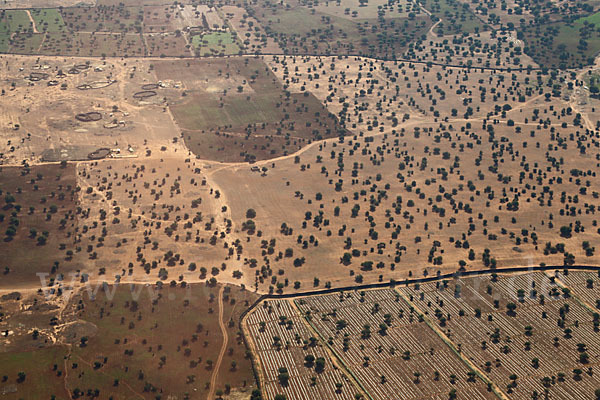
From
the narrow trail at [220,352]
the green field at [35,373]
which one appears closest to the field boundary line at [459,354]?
the narrow trail at [220,352]

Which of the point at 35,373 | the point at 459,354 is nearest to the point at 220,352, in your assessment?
the point at 35,373

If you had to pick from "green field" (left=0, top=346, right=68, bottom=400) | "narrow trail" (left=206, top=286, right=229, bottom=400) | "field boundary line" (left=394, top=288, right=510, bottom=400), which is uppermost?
"field boundary line" (left=394, top=288, right=510, bottom=400)

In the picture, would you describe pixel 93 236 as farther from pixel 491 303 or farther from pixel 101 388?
pixel 491 303

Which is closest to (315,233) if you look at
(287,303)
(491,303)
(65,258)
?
(287,303)

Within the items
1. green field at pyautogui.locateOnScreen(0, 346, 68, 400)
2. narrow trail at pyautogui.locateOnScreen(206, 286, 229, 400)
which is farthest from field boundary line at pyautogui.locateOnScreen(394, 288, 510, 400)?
green field at pyautogui.locateOnScreen(0, 346, 68, 400)

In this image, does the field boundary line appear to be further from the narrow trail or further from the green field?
the green field

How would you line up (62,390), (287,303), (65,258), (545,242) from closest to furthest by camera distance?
(62,390) < (287,303) < (65,258) < (545,242)

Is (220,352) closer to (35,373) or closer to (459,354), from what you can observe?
(35,373)

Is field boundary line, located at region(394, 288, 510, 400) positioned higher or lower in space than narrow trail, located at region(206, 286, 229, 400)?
higher
